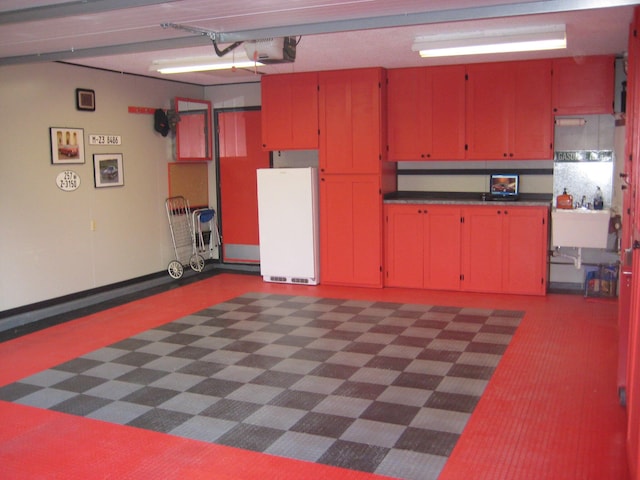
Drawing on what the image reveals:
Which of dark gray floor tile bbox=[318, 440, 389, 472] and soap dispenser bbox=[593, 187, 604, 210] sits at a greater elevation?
soap dispenser bbox=[593, 187, 604, 210]

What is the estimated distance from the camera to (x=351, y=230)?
809cm

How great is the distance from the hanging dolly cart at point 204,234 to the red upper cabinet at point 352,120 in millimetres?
2105

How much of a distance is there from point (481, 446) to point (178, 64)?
203 inches

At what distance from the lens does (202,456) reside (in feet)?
12.1

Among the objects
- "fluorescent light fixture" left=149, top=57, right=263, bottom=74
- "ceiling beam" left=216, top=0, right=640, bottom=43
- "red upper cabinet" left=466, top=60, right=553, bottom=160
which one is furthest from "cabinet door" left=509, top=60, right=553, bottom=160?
"ceiling beam" left=216, top=0, right=640, bottom=43

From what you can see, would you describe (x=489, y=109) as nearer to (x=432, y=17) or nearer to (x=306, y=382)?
(x=432, y=17)

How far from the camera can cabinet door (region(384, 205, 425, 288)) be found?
25.7ft

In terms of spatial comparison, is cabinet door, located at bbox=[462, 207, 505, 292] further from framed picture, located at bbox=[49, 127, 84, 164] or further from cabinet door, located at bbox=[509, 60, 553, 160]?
framed picture, located at bbox=[49, 127, 84, 164]

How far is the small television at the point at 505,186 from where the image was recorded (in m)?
7.70

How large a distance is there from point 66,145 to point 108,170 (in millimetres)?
705

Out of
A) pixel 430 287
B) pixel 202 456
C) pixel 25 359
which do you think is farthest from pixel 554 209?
pixel 25 359

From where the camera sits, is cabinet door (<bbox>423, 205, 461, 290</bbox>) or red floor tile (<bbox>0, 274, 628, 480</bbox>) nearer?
red floor tile (<bbox>0, 274, 628, 480</bbox>)

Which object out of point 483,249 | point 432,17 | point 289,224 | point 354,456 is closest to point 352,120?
point 289,224

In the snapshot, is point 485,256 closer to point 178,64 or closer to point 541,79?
point 541,79
